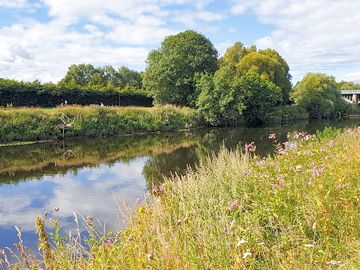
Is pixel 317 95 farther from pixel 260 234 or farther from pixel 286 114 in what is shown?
pixel 260 234

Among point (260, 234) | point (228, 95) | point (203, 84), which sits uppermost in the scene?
point (203, 84)

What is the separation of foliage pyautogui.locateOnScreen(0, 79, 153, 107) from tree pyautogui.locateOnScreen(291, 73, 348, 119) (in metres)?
28.9

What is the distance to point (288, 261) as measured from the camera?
3.70m

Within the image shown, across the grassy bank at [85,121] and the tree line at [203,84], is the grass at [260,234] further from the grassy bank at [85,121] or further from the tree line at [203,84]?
the tree line at [203,84]

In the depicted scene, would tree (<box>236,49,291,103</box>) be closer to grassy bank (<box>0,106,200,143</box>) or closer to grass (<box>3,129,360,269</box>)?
grassy bank (<box>0,106,200,143</box>)

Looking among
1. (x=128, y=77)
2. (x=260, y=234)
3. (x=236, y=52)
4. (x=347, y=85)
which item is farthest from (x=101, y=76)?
(x=347, y=85)

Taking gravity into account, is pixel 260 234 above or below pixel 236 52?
below

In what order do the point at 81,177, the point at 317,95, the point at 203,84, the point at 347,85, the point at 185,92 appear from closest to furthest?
1. the point at 81,177
2. the point at 203,84
3. the point at 185,92
4. the point at 317,95
5. the point at 347,85

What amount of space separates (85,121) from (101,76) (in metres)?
49.8

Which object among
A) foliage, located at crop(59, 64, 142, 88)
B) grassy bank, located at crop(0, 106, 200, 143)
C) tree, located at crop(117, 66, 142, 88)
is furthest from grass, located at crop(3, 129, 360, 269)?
tree, located at crop(117, 66, 142, 88)

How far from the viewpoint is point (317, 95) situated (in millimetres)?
65312

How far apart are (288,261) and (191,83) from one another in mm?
43469

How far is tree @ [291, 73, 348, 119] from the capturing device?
6334 cm

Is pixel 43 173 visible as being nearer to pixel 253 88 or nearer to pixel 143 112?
pixel 143 112
